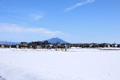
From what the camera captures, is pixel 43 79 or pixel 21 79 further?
pixel 21 79

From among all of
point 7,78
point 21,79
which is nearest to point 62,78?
point 21,79

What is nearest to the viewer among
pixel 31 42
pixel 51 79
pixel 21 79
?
pixel 51 79

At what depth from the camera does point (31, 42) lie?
130m

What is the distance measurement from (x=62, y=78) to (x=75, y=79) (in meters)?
0.66

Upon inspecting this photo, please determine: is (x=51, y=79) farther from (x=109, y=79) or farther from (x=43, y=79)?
(x=109, y=79)

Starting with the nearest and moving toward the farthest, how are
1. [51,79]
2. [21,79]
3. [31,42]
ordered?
[51,79] < [21,79] < [31,42]

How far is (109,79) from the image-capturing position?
8.18m

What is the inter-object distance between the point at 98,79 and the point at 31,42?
408 ft

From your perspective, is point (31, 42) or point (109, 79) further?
point (31, 42)

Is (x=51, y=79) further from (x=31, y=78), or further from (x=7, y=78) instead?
(x=7, y=78)

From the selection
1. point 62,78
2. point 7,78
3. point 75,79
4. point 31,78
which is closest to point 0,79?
point 7,78

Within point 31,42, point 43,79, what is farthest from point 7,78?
point 31,42

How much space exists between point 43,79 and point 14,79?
1758 millimetres

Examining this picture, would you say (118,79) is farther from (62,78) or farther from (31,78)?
(31,78)
